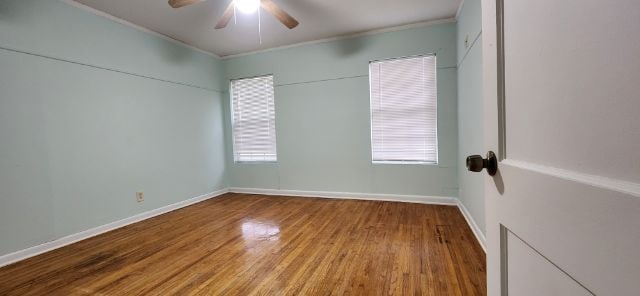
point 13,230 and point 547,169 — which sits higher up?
point 547,169

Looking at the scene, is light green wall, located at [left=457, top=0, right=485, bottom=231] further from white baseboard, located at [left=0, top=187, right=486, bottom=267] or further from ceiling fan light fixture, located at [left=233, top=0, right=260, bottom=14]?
ceiling fan light fixture, located at [left=233, top=0, right=260, bottom=14]

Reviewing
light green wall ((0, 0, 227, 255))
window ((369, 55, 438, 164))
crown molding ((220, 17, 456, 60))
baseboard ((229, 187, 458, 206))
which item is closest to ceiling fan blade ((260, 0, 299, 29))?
crown molding ((220, 17, 456, 60))

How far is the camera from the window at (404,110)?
363cm

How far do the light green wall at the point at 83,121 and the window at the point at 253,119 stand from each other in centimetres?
86

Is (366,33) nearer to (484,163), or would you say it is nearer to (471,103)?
(471,103)

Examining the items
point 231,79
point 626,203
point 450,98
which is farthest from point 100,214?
point 450,98

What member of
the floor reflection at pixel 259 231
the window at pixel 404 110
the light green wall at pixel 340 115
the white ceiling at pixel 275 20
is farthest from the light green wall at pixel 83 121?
the window at pixel 404 110

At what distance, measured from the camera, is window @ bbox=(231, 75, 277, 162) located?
459 centimetres

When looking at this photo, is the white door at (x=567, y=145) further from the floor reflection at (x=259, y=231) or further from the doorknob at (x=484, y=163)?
the floor reflection at (x=259, y=231)

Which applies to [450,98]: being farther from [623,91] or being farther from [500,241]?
[623,91]

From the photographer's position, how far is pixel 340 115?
13.4ft

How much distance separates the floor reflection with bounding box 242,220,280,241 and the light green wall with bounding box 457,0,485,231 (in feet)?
6.71

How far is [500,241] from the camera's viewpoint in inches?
29.0

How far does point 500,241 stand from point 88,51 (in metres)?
4.08
